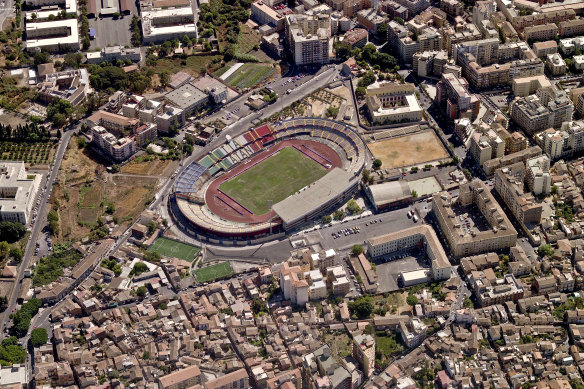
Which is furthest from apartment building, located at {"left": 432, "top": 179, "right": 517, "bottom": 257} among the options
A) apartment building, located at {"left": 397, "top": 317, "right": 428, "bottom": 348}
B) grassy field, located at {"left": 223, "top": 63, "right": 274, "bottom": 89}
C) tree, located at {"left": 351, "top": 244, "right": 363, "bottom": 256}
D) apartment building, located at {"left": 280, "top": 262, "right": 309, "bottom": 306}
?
grassy field, located at {"left": 223, "top": 63, "right": 274, "bottom": 89}

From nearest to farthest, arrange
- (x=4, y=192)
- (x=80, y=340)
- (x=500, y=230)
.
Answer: (x=80, y=340) < (x=500, y=230) < (x=4, y=192)

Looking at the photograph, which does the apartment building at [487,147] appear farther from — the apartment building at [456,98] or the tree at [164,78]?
the tree at [164,78]

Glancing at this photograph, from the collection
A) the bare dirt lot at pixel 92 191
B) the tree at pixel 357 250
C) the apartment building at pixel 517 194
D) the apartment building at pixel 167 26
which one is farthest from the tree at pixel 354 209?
the apartment building at pixel 167 26

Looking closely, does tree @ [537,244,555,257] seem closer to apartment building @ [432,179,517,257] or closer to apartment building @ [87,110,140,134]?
Answer: apartment building @ [432,179,517,257]

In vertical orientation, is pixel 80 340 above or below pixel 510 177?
below

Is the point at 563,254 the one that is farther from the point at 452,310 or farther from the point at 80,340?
the point at 80,340

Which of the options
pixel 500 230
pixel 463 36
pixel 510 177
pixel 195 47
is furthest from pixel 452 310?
pixel 195 47

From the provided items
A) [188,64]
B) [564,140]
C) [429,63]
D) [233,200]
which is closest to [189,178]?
[233,200]
